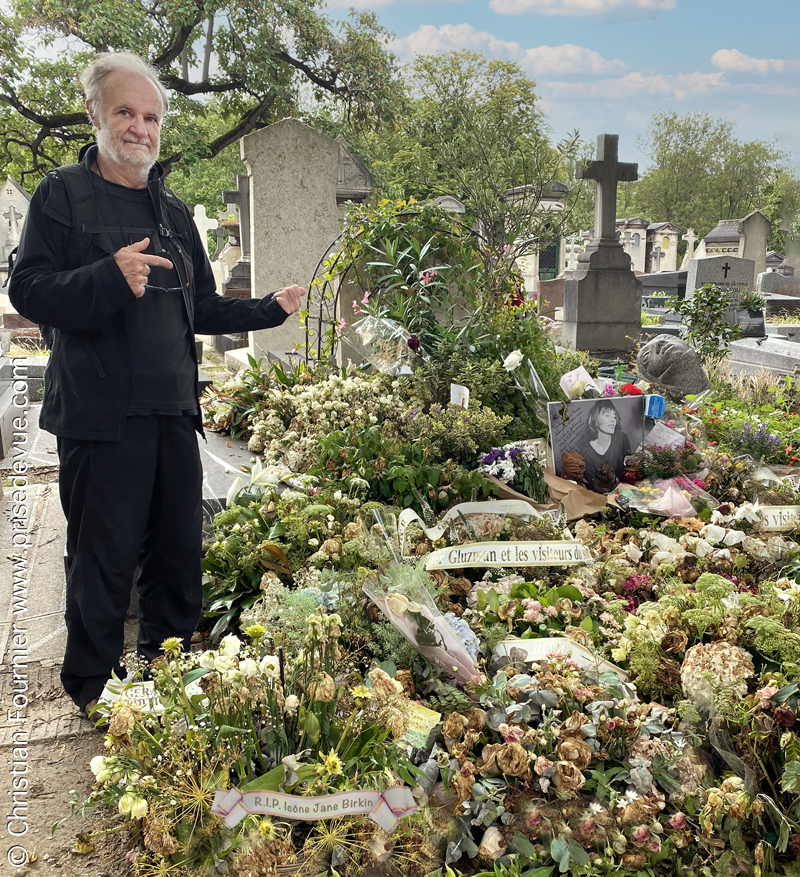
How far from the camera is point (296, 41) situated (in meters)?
15.1

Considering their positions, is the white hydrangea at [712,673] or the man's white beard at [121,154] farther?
the man's white beard at [121,154]

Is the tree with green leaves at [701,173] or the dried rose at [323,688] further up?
the tree with green leaves at [701,173]

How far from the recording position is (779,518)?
336 cm

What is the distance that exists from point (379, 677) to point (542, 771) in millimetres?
457

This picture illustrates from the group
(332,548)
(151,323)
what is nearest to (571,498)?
(332,548)

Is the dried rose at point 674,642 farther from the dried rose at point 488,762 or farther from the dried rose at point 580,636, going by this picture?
the dried rose at point 488,762

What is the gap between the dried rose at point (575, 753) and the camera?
175 centimetres

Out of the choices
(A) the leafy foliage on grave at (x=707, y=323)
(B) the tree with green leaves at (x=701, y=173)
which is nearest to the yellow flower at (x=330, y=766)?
(A) the leafy foliage on grave at (x=707, y=323)

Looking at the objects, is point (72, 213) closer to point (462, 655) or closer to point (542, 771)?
point (462, 655)

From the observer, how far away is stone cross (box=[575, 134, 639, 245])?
1075cm

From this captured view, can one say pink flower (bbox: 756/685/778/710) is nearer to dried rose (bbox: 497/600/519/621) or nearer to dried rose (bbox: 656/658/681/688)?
dried rose (bbox: 656/658/681/688)

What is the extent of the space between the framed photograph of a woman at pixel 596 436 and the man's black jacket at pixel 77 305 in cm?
232

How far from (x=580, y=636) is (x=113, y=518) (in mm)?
1566

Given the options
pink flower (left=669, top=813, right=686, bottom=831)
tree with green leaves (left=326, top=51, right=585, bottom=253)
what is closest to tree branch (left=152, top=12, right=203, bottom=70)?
tree with green leaves (left=326, top=51, right=585, bottom=253)
